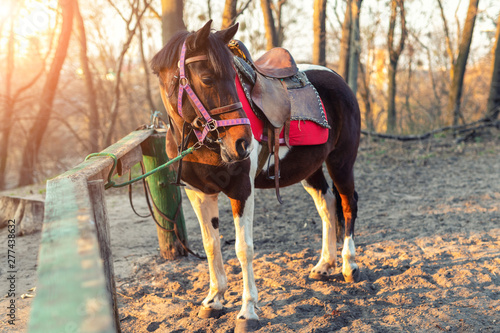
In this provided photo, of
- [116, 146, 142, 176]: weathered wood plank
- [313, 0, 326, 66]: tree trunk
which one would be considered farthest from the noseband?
[313, 0, 326, 66]: tree trunk

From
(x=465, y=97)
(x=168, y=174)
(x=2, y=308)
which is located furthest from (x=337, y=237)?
(x=465, y=97)

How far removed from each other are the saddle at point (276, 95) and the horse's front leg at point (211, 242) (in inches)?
17.0

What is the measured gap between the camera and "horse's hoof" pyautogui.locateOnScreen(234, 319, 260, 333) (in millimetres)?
2328

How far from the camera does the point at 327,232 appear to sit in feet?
10.8

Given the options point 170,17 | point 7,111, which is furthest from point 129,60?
point 170,17

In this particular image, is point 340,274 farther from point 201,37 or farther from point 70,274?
point 70,274

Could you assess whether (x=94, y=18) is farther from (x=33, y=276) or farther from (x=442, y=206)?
(x=442, y=206)

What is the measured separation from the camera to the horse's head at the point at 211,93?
1991 mm

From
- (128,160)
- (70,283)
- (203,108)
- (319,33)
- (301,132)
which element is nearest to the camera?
(70,283)

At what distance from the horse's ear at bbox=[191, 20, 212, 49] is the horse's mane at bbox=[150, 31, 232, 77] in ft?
0.08

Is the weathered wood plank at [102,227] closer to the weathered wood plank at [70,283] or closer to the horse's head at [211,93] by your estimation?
the weathered wood plank at [70,283]

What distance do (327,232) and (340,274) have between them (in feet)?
1.21

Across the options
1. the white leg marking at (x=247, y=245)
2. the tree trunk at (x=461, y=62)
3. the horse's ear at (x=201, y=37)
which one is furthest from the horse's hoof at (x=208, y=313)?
the tree trunk at (x=461, y=62)

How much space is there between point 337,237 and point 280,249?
0.63m
